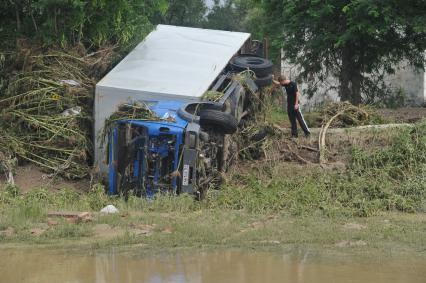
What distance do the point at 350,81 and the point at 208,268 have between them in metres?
17.7

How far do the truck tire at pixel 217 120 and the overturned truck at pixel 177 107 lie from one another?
0.7 inches

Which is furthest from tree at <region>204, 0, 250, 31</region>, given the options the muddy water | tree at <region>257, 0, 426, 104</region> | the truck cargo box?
the muddy water

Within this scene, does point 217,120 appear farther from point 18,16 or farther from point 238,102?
point 18,16

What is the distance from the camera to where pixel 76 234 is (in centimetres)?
975

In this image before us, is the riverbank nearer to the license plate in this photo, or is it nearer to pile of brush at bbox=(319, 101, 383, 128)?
the license plate

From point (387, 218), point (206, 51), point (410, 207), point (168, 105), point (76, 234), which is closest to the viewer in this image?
point (76, 234)

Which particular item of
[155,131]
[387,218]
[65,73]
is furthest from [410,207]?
[65,73]

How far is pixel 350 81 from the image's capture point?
25016 mm

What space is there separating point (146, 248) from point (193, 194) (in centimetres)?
339

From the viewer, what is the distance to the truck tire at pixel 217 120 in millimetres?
12766

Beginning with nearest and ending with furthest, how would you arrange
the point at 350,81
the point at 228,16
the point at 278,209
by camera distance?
the point at 278,209, the point at 350,81, the point at 228,16

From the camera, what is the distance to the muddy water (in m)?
7.80

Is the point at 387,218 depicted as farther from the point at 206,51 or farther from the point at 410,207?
the point at 206,51

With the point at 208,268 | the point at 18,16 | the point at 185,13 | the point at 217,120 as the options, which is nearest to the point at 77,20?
the point at 18,16
